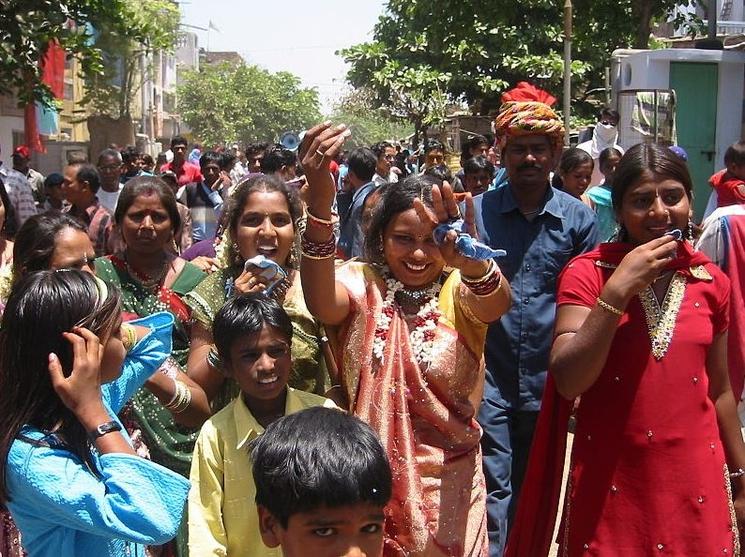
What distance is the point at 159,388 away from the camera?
317cm

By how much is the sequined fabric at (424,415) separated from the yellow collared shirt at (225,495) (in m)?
0.34

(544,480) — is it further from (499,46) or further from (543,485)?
(499,46)

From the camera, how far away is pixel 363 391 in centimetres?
313

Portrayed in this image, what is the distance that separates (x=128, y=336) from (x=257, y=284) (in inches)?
23.4

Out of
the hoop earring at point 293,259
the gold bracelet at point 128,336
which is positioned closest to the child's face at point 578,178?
the hoop earring at point 293,259

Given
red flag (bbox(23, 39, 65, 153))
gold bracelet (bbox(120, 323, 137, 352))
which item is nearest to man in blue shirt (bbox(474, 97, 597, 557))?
gold bracelet (bbox(120, 323, 137, 352))

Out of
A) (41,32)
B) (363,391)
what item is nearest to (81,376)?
(363,391)

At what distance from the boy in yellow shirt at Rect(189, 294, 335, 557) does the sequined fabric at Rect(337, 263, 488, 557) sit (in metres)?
0.18

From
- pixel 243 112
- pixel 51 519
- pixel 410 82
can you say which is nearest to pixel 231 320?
pixel 51 519

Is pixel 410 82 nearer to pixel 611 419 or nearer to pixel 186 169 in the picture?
pixel 186 169

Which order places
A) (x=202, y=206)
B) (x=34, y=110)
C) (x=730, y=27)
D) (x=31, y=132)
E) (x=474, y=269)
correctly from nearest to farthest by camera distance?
(x=474, y=269), (x=202, y=206), (x=34, y=110), (x=31, y=132), (x=730, y=27)

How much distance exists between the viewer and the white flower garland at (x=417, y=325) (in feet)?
10.3

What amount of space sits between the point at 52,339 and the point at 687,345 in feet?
5.75

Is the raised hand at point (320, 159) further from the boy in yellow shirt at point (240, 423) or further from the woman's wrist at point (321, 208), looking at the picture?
the boy in yellow shirt at point (240, 423)
